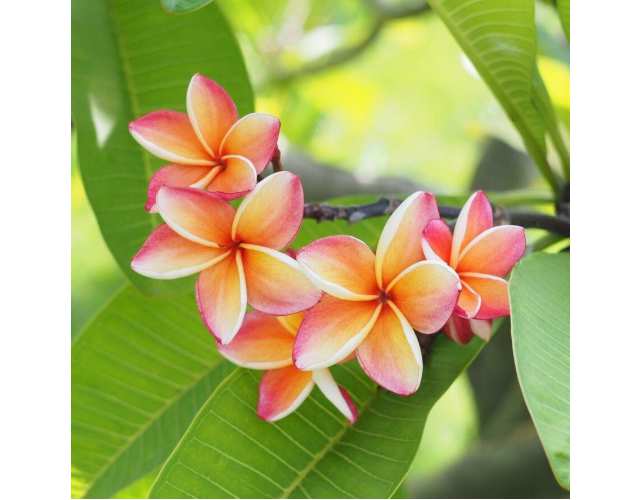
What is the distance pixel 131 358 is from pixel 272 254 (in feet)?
1.27

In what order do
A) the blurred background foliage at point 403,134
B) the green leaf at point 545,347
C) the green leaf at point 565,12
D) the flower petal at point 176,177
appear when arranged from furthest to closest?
the blurred background foliage at point 403,134 < the green leaf at point 565,12 < the flower petal at point 176,177 < the green leaf at point 545,347

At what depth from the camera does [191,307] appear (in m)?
0.93

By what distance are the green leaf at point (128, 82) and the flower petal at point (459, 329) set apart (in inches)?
12.2

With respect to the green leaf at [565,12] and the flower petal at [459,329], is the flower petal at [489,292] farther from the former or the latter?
the green leaf at [565,12]

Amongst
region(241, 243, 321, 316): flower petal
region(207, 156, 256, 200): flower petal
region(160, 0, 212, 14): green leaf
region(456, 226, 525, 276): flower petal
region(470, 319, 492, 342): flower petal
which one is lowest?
region(470, 319, 492, 342): flower petal

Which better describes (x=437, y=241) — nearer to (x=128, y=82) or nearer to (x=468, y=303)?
(x=468, y=303)

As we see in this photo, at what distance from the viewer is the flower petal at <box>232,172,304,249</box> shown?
614mm

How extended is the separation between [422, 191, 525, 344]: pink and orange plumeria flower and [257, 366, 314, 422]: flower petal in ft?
0.44

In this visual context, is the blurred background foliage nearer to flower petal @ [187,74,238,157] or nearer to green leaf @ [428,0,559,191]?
green leaf @ [428,0,559,191]

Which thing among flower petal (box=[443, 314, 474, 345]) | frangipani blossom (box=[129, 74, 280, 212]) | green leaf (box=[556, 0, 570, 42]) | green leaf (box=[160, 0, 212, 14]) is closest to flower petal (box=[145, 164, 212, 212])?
frangipani blossom (box=[129, 74, 280, 212])

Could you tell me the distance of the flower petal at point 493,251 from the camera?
64 cm

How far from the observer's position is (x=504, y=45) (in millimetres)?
793

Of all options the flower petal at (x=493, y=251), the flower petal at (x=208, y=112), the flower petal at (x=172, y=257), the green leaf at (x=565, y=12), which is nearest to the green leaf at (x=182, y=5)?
the flower petal at (x=208, y=112)

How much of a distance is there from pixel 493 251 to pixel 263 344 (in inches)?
7.4
